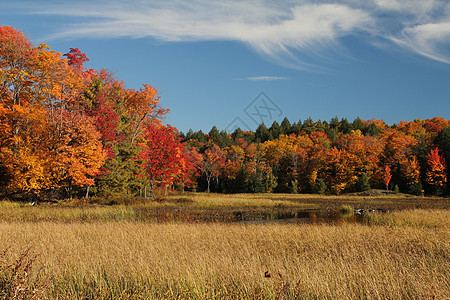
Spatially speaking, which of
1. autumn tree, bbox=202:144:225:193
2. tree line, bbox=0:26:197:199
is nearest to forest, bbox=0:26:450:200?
tree line, bbox=0:26:197:199

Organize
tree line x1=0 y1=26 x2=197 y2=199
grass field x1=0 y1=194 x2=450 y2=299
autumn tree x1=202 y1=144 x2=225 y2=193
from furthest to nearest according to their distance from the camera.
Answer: autumn tree x1=202 y1=144 x2=225 y2=193, tree line x1=0 y1=26 x2=197 y2=199, grass field x1=0 y1=194 x2=450 y2=299

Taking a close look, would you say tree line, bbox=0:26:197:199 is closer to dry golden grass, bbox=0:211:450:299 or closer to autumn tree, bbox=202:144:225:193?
dry golden grass, bbox=0:211:450:299

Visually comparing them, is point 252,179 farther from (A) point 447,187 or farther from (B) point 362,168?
(A) point 447,187

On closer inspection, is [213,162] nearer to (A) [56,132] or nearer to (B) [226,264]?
(A) [56,132]

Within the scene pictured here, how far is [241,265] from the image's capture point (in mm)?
6926

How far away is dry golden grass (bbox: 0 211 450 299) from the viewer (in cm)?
579

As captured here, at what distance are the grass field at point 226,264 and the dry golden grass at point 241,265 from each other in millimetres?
27

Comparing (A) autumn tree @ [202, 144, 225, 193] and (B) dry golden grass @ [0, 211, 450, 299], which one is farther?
(A) autumn tree @ [202, 144, 225, 193]

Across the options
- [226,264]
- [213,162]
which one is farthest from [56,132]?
[213,162]

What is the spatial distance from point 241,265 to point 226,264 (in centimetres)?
38

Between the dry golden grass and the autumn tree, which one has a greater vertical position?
the autumn tree

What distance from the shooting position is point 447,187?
2344 inches

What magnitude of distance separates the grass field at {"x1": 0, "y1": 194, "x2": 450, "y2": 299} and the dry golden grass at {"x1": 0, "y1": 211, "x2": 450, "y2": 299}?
1.1 inches

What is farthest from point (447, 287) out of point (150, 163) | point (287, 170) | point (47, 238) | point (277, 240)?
point (287, 170)
